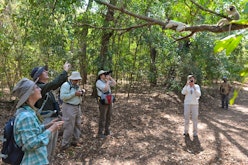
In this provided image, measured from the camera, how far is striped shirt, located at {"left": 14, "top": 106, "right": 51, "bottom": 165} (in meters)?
1.89

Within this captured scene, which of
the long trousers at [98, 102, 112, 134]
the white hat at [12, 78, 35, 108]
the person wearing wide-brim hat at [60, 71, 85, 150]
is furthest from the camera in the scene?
the long trousers at [98, 102, 112, 134]

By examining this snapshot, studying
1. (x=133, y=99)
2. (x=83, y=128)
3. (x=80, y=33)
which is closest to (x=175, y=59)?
(x=133, y=99)

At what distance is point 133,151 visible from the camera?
4891mm

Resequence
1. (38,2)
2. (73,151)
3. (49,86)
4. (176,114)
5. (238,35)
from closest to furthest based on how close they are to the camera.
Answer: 1. (238,35)
2. (49,86)
3. (73,151)
4. (38,2)
5. (176,114)

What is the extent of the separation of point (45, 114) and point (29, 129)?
1290 millimetres

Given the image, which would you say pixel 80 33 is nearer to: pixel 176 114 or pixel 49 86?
pixel 49 86

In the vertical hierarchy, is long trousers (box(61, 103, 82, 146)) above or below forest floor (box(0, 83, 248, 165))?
above

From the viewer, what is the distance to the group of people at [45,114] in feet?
6.27

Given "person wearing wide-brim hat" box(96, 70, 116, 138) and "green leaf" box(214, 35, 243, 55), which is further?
"person wearing wide-brim hat" box(96, 70, 116, 138)

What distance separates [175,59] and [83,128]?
18.3 feet

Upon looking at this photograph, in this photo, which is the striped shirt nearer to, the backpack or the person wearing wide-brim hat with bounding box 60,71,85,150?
the backpack

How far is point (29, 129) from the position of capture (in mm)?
1906

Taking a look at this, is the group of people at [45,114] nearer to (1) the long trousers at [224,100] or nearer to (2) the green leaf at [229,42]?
(2) the green leaf at [229,42]

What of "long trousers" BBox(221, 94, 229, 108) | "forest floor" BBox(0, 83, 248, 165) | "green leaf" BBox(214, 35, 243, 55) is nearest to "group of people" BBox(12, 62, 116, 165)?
"forest floor" BBox(0, 83, 248, 165)
